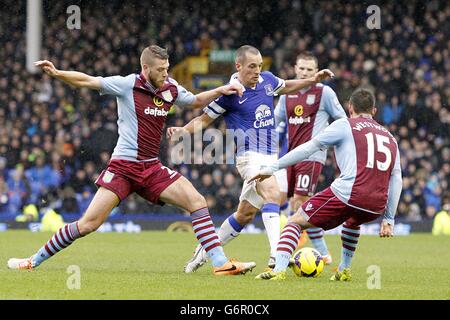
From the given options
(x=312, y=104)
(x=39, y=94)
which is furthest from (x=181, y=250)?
(x=39, y=94)

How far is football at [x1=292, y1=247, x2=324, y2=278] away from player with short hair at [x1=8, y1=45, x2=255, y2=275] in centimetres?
47

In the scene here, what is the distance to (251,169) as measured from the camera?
1040 cm

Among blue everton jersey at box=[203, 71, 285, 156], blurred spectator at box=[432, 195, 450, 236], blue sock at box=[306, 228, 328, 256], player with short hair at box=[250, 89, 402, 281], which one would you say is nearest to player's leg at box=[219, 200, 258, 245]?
blue everton jersey at box=[203, 71, 285, 156]

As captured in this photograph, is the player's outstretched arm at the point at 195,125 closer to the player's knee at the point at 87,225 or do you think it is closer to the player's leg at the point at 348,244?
the player's knee at the point at 87,225

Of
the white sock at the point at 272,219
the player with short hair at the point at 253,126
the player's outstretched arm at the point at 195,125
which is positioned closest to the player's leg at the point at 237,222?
the player with short hair at the point at 253,126

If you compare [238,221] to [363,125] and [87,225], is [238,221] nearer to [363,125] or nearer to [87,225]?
[87,225]

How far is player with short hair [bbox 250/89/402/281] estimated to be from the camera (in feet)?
28.3

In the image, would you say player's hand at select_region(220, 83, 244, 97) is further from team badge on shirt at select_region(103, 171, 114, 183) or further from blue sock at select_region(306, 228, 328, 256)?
blue sock at select_region(306, 228, 328, 256)

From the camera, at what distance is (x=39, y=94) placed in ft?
74.7

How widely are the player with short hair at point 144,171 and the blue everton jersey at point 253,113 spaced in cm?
98

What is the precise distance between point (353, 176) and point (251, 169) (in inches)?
74.6

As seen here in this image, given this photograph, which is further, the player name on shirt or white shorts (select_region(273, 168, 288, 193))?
white shorts (select_region(273, 168, 288, 193))
